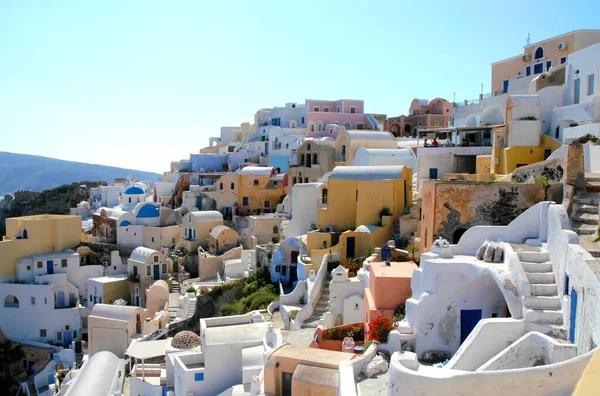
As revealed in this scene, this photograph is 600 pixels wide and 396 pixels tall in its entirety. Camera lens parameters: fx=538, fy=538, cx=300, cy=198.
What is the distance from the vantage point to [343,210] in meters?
23.5

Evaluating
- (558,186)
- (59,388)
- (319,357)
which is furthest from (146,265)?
(558,186)

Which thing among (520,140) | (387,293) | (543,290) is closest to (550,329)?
(543,290)

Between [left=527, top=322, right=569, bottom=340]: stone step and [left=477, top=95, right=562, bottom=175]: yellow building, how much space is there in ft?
41.2

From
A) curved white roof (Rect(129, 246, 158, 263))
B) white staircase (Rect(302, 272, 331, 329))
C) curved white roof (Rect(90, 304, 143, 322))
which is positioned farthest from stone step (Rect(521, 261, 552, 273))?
curved white roof (Rect(129, 246, 158, 263))

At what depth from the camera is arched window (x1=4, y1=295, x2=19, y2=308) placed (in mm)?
29453

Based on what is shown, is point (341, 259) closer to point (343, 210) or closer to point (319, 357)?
point (343, 210)

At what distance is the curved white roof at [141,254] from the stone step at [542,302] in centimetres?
2503

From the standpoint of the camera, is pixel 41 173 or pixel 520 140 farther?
pixel 41 173

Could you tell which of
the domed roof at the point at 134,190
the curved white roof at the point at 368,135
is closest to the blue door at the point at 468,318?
the curved white roof at the point at 368,135

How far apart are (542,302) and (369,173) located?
13.6 m

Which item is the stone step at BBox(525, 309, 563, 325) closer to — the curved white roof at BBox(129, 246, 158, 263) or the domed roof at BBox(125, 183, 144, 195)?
the curved white roof at BBox(129, 246, 158, 263)

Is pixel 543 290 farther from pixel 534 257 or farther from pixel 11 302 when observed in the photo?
pixel 11 302

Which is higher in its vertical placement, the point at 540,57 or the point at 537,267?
the point at 540,57

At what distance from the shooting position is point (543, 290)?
10094 mm
